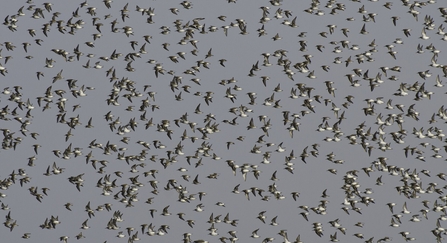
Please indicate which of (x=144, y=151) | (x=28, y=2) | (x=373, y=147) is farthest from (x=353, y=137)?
(x=28, y=2)

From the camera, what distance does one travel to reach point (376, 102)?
99.7m

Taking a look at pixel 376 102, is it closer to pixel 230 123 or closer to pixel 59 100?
pixel 230 123

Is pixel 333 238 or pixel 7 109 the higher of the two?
pixel 7 109

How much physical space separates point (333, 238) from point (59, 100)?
22.5m

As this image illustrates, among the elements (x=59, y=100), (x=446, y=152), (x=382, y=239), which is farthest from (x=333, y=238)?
(x=59, y=100)

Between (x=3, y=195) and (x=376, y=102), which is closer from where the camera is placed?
(x=376, y=102)

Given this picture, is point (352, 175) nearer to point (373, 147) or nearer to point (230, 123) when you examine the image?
point (373, 147)

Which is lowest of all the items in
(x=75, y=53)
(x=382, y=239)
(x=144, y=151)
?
(x=382, y=239)

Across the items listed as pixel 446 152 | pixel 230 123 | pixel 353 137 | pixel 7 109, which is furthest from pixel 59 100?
pixel 446 152

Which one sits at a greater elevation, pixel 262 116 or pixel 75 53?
pixel 75 53

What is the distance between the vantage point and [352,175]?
102625mm

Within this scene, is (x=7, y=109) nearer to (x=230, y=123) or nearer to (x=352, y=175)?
(x=230, y=123)

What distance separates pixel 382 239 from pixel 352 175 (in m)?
5.35

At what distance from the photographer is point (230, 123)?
334 feet
